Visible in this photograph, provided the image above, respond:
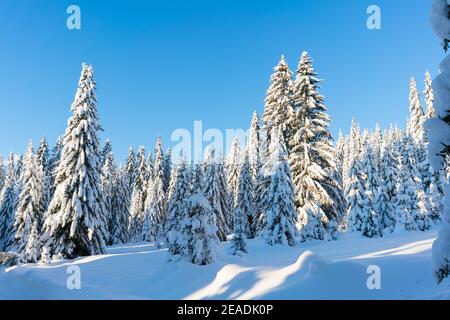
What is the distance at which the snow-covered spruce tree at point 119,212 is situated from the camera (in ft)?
162

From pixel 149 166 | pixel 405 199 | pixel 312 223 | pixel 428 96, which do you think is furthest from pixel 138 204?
pixel 428 96

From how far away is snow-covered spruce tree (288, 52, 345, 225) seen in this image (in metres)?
25.3

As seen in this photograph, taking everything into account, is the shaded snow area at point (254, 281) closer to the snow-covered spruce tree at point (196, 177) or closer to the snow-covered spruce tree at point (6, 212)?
the snow-covered spruce tree at point (196, 177)

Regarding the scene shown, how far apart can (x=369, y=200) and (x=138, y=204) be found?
38.3 m

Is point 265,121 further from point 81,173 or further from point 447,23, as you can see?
point 447,23

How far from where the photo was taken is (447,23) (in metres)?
6.85

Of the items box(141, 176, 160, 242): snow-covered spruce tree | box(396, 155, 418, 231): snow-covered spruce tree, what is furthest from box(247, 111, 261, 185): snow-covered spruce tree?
box(396, 155, 418, 231): snow-covered spruce tree

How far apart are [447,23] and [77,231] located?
24.0 meters

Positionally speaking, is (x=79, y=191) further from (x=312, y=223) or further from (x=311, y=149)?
(x=311, y=149)

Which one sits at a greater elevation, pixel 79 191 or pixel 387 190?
pixel 79 191

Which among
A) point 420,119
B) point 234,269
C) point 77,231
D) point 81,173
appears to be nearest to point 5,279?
point 77,231

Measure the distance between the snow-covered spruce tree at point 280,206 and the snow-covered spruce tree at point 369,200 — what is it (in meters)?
12.1

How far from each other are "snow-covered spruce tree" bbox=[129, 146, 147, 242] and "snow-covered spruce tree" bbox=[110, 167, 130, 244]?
16.0ft

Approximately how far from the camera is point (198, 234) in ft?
46.4
